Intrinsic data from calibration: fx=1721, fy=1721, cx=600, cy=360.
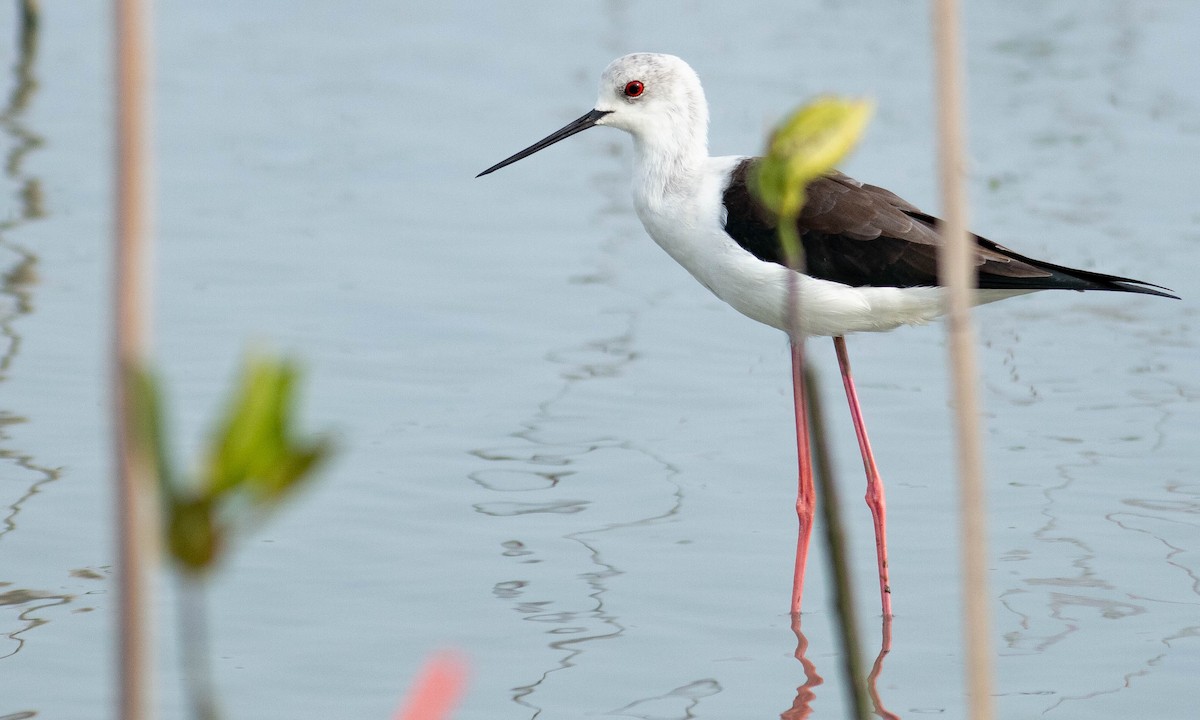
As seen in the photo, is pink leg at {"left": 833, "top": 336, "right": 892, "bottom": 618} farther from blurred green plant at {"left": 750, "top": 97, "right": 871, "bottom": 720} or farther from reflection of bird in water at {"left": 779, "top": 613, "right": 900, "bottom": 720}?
blurred green plant at {"left": 750, "top": 97, "right": 871, "bottom": 720}

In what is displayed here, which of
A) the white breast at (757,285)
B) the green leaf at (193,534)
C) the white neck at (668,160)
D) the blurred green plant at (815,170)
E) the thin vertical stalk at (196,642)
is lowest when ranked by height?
the thin vertical stalk at (196,642)

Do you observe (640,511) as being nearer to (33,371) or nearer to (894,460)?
(894,460)

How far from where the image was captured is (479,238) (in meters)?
7.06

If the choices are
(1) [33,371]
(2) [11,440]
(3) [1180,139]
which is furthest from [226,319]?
(3) [1180,139]

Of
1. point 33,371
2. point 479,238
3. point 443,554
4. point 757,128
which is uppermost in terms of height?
point 757,128

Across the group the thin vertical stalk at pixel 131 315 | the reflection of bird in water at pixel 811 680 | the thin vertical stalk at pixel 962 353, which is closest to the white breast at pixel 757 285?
the reflection of bird in water at pixel 811 680

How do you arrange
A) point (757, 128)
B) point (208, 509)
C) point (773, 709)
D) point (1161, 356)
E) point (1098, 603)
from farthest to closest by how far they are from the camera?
point (757, 128) → point (1161, 356) → point (1098, 603) → point (773, 709) → point (208, 509)

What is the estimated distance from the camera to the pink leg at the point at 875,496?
4328 millimetres

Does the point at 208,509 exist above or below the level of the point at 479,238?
below

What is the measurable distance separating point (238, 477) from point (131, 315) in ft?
0.54

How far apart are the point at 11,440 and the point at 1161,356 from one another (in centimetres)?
374

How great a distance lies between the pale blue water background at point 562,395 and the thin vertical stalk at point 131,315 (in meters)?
2.46

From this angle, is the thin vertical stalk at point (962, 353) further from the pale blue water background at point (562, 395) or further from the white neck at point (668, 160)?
the white neck at point (668, 160)

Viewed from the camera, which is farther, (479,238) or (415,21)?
(415,21)
